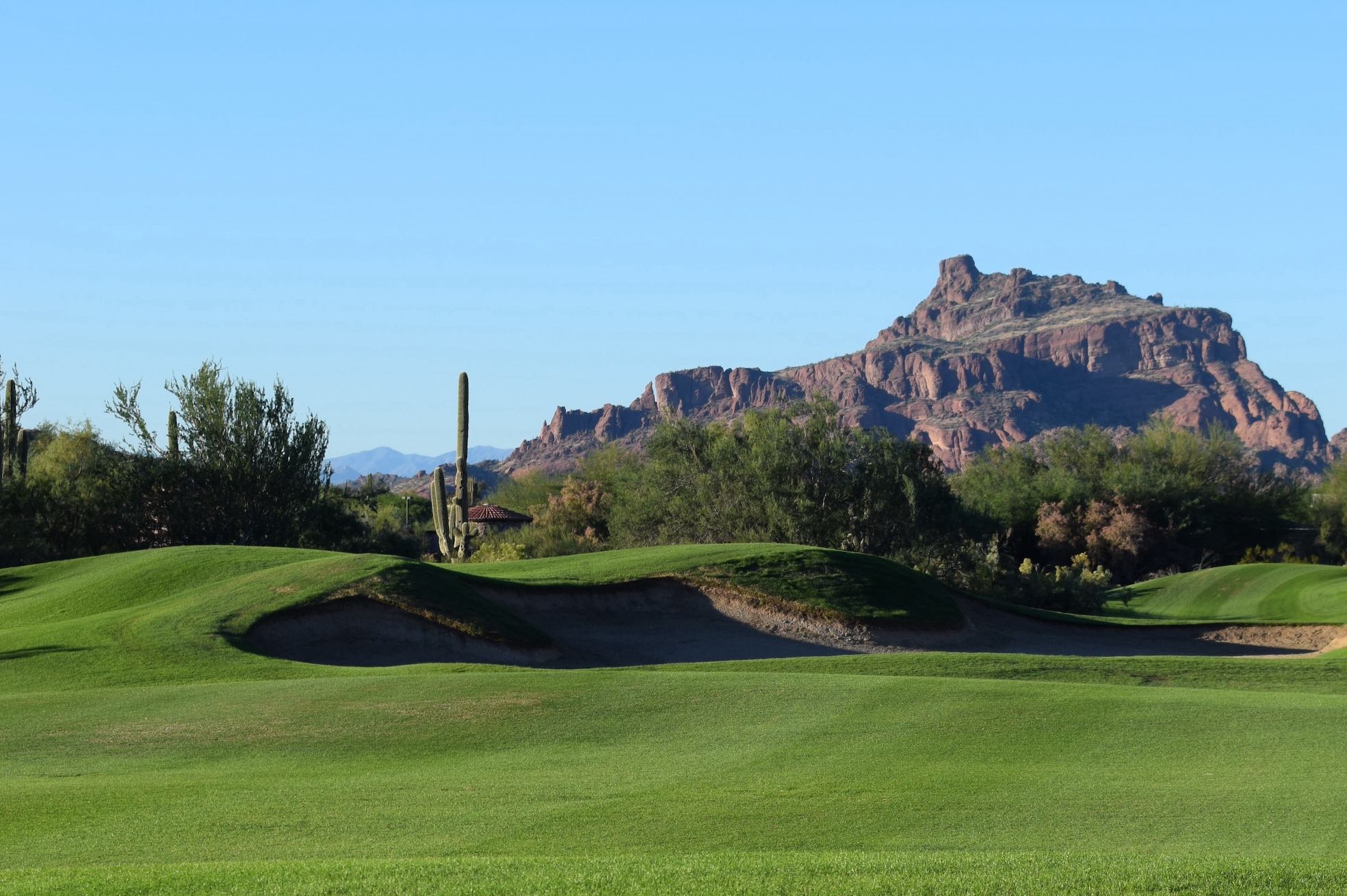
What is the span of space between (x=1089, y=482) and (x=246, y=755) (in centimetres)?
5187

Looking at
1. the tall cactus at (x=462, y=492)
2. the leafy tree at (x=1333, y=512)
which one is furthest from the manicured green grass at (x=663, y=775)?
the leafy tree at (x=1333, y=512)

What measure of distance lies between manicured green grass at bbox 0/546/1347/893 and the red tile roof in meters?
47.0

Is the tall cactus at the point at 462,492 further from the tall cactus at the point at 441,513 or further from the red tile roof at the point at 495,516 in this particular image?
the red tile roof at the point at 495,516

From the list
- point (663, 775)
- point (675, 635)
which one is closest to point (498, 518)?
point (675, 635)

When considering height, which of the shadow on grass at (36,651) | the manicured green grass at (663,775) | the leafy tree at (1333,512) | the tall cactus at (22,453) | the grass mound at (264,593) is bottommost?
the manicured green grass at (663,775)

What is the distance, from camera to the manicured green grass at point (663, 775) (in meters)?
8.03

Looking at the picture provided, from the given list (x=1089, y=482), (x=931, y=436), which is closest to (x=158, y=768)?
(x=1089, y=482)

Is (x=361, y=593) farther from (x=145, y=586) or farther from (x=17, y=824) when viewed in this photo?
(x=17, y=824)

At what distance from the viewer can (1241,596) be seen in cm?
3981

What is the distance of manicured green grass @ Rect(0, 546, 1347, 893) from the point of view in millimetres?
8031

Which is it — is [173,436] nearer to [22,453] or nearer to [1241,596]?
[22,453]

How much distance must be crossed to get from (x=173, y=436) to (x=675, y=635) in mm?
24949

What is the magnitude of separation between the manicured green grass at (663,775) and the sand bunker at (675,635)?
8.98ft

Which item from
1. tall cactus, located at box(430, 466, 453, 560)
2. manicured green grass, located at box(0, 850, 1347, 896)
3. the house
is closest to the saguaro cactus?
tall cactus, located at box(430, 466, 453, 560)
